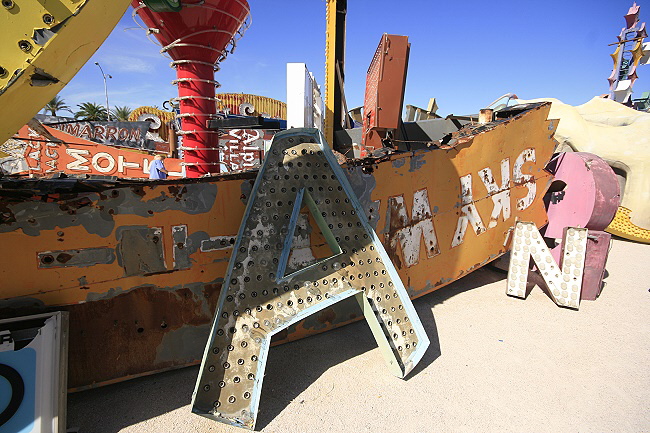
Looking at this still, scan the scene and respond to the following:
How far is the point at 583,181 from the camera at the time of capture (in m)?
4.50

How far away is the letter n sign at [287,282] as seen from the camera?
2080 mm

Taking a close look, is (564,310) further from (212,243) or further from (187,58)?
(187,58)

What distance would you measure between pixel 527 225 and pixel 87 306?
4717 millimetres

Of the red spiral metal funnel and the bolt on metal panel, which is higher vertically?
the red spiral metal funnel

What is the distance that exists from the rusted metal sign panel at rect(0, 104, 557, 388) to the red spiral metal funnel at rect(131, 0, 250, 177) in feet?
5.96

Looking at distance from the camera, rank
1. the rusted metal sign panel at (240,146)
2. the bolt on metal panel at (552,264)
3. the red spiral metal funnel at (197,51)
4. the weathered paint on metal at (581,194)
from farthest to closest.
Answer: the rusted metal sign panel at (240,146) → the weathered paint on metal at (581,194) → the bolt on metal panel at (552,264) → the red spiral metal funnel at (197,51)

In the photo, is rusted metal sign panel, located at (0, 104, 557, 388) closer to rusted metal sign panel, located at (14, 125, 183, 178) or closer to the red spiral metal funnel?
the red spiral metal funnel

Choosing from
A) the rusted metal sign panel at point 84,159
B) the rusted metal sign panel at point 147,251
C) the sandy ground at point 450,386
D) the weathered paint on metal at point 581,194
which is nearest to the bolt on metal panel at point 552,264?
the sandy ground at point 450,386

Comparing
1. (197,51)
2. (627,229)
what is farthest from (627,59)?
(197,51)

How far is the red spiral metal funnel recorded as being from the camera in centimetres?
352

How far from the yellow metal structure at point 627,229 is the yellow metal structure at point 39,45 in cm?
992

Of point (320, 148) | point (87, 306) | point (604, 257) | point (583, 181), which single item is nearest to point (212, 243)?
point (87, 306)

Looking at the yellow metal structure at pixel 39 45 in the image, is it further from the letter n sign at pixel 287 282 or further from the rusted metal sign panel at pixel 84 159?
the rusted metal sign panel at pixel 84 159

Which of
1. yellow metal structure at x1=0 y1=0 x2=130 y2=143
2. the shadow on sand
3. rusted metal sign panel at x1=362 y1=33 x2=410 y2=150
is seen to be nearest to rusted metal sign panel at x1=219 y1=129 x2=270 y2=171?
rusted metal sign panel at x1=362 y1=33 x2=410 y2=150
